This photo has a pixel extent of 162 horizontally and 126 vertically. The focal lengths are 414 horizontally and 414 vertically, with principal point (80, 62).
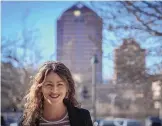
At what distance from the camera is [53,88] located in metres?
2.35

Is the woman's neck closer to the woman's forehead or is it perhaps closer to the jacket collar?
the jacket collar

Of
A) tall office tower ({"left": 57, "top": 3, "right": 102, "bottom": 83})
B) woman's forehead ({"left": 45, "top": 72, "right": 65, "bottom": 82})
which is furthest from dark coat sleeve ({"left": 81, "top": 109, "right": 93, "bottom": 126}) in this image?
tall office tower ({"left": 57, "top": 3, "right": 102, "bottom": 83})

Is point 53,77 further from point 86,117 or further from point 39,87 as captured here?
point 86,117

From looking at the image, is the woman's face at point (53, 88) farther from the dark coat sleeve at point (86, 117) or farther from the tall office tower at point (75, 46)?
the tall office tower at point (75, 46)

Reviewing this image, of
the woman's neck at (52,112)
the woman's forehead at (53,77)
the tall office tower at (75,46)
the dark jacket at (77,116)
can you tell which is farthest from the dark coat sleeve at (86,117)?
the tall office tower at (75,46)

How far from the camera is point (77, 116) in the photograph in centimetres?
242

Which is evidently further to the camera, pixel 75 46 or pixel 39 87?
pixel 75 46

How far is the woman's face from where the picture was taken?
2357 mm

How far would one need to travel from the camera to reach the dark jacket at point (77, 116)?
2.40m

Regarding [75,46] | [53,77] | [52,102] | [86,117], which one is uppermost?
[75,46]

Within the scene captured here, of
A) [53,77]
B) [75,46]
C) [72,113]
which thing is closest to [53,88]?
[53,77]

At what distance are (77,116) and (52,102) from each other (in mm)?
174

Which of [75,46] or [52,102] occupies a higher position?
[75,46]

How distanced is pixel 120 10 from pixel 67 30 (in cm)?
1070
